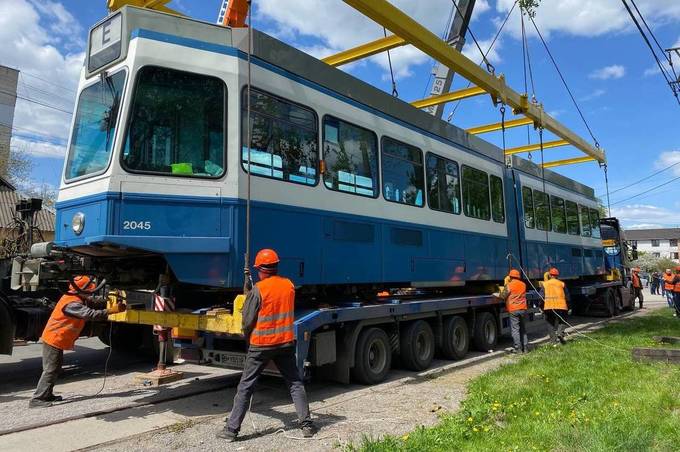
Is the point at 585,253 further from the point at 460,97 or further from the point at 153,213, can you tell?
the point at 153,213

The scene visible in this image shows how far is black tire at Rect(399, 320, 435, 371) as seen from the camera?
845 centimetres

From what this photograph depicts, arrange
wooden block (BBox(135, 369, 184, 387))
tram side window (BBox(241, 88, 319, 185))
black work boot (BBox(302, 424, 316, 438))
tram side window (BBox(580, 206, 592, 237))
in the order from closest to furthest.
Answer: black work boot (BBox(302, 424, 316, 438)), tram side window (BBox(241, 88, 319, 185)), wooden block (BBox(135, 369, 184, 387)), tram side window (BBox(580, 206, 592, 237))

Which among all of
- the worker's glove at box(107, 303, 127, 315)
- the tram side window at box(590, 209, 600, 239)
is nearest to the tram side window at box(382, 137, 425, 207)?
the worker's glove at box(107, 303, 127, 315)

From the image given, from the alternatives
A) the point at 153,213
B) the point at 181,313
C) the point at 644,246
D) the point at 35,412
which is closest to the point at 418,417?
the point at 181,313

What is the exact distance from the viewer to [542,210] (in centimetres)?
1413

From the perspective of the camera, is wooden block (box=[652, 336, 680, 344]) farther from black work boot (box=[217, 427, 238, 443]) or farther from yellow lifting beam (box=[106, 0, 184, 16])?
yellow lifting beam (box=[106, 0, 184, 16])

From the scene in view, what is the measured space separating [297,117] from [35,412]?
4602 millimetres

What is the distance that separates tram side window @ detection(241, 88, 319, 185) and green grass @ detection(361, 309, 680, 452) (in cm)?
323

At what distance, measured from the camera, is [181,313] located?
236 inches

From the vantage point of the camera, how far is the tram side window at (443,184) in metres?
9.41

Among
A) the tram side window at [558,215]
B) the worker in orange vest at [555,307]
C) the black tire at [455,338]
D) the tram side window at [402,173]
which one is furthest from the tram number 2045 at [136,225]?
the tram side window at [558,215]

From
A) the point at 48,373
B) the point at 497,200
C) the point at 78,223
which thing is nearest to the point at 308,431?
the point at 78,223

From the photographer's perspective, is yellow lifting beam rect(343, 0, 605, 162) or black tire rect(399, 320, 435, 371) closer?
yellow lifting beam rect(343, 0, 605, 162)

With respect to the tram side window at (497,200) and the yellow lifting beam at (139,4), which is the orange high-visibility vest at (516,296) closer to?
the tram side window at (497,200)
